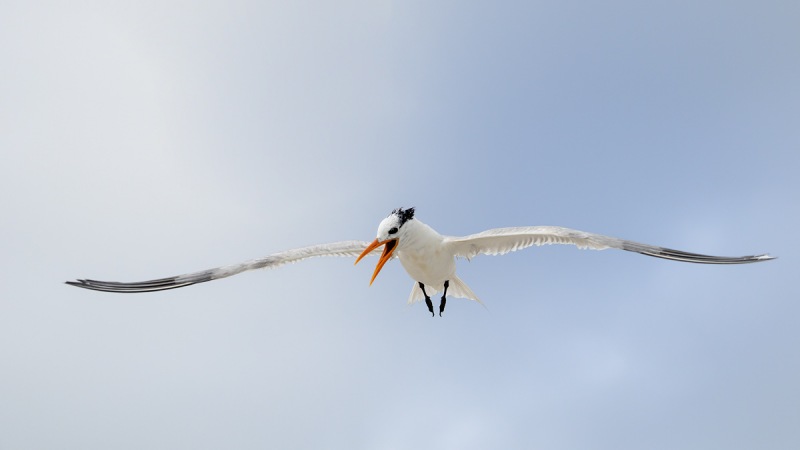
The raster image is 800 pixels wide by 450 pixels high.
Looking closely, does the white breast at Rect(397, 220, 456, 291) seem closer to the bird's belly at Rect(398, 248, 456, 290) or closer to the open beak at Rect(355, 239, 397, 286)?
the bird's belly at Rect(398, 248, 456, 290)

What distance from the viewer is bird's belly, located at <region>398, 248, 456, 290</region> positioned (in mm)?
14609

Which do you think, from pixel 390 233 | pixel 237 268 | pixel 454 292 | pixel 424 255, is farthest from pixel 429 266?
pixel 237 268

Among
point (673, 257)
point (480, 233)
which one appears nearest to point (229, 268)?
point (480, 233)

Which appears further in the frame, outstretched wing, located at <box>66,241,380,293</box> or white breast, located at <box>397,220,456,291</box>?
white breast, located at <box>397,220,456,291</box>

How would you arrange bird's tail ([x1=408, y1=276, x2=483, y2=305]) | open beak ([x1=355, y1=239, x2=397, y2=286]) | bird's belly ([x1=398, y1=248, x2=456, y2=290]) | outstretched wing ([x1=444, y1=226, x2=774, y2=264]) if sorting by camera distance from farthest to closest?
bird's tail ([x1=408, y1=276, x2=483, y2=305]) < bird's belly ([x1=398, y1=248, x2=456, y2=290]) < open beak ([x1=355, y1=239, x2=397, y2=286]) < outstretched wing ([x1=444, y1=226, x2=774, y2=264])

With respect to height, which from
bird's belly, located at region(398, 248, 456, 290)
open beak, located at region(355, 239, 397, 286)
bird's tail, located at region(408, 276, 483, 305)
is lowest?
bird's tail, located at region(408, 276, 483, 305)

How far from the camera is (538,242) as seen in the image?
49.0ft

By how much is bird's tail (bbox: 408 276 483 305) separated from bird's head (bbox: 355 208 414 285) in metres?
2.91

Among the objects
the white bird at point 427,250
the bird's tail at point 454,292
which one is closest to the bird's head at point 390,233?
the white bird at point 427,250

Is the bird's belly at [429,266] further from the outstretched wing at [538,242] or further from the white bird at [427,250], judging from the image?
the outstretched wing at [538,242]

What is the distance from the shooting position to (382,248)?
50.7 ft

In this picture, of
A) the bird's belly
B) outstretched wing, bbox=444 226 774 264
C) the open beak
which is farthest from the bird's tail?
the open beak

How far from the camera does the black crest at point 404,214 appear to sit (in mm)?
13875

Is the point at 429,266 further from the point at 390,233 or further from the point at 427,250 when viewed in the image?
the point at 390,233
